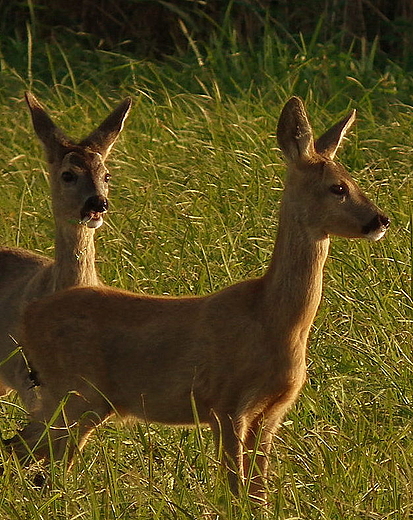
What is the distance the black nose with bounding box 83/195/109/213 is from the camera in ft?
18.9

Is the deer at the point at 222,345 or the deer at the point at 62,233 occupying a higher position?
the deer at the point at 222,345

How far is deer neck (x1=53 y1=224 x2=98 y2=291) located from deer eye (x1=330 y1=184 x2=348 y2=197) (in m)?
1.52

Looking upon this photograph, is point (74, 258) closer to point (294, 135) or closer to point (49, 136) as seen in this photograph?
point (49, 136)

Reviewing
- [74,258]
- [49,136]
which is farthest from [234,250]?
[49,136]

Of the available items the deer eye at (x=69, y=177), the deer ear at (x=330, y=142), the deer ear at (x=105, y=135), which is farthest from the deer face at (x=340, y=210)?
the deer ear at (x=105, y=135)

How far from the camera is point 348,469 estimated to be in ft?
13.4

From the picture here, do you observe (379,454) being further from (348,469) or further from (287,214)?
(287,214)

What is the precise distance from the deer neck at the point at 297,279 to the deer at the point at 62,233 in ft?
4.46

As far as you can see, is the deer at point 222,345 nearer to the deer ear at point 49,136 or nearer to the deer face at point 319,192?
the deer face at point 319,192

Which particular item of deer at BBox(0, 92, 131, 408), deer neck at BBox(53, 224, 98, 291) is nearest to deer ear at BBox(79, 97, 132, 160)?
deer at BBox(0, 92, 131, 408)

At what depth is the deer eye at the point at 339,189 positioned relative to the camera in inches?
174

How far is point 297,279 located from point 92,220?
154 centimetres

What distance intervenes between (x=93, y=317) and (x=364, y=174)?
2.89 m

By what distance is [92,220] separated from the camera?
5.69 meters
